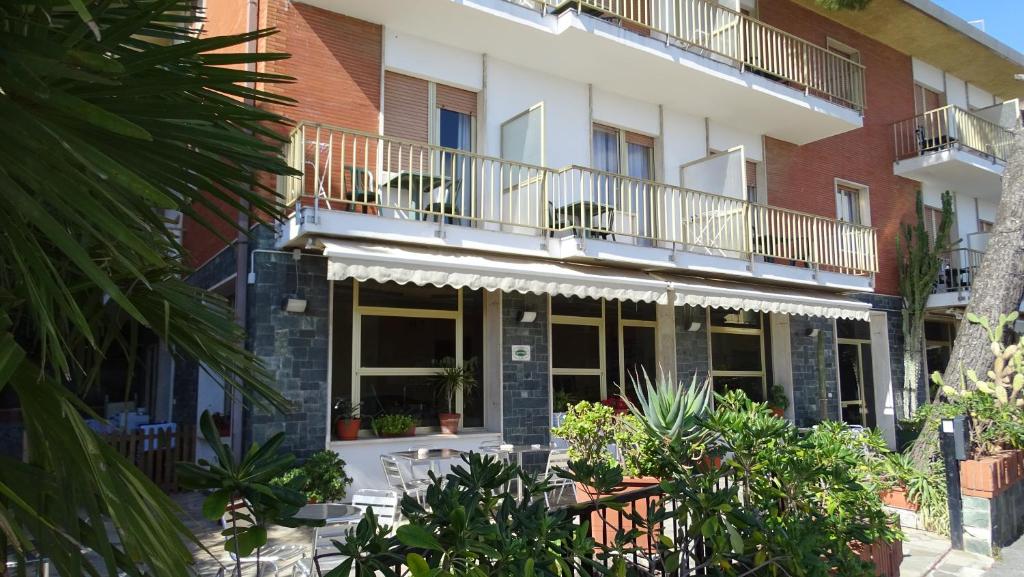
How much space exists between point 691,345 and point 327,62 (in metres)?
7.67

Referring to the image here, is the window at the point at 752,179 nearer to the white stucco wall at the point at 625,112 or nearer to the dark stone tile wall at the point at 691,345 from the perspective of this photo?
the white stucco wall at the point at 625,112

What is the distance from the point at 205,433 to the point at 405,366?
7.98 m

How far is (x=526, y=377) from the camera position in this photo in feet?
33.8

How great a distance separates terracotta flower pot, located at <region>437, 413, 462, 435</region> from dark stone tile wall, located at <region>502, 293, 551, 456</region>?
27.1 inches

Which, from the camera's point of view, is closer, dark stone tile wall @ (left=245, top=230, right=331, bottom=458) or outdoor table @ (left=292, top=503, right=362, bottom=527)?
outdoor table @ (left=292, top=503, right=362, bottom=527)

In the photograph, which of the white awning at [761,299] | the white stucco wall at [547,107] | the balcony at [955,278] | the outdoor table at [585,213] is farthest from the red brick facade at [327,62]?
the balcony at [955,278]

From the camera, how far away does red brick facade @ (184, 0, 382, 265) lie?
29.5 ft

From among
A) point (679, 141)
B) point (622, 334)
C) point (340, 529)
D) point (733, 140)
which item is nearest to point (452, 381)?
point (622, 334)

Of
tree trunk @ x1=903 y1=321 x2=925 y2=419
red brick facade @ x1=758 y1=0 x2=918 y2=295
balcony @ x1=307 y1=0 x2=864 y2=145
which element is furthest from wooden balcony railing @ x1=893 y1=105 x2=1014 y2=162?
tree trunk @ x1=903 y1=321 x2=925 y2=419

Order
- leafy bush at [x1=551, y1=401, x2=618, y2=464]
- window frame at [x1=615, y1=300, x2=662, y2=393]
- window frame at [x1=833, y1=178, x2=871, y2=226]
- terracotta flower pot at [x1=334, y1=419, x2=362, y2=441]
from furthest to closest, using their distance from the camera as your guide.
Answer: window frame at [x1=833, y1=178, x2=871, y2=226]
window frame at [x1=615, y1=300, x2=662, y2=393]
terracotta flower pot at [x1=334, y1=419, x2=362, y2=441]
leafy bush at [x1=551, y1=401, x2=618, y2=464]

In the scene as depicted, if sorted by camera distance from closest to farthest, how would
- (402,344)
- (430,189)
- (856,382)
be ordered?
1. (430,189)
2. (402,344)
3. (856,382)

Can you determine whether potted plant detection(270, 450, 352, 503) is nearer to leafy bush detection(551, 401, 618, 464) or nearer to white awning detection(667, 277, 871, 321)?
leafy bush detection(551, 401, 618, 464)

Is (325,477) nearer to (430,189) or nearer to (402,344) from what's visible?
(402,344)

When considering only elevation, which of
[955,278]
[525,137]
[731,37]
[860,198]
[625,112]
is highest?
[731,37]
